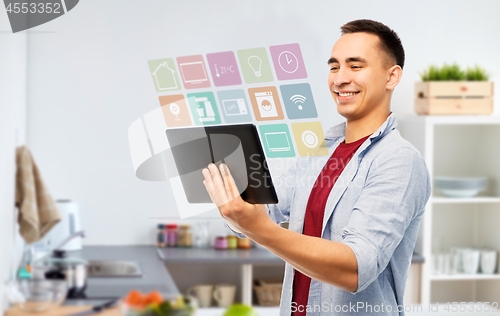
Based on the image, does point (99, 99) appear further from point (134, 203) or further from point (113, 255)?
point (113, 255)

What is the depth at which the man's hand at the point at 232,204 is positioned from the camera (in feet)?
2.28

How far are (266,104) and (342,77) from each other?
24 centimetres

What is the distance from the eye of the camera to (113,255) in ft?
6.68

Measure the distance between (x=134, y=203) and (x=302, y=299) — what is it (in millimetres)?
1428
